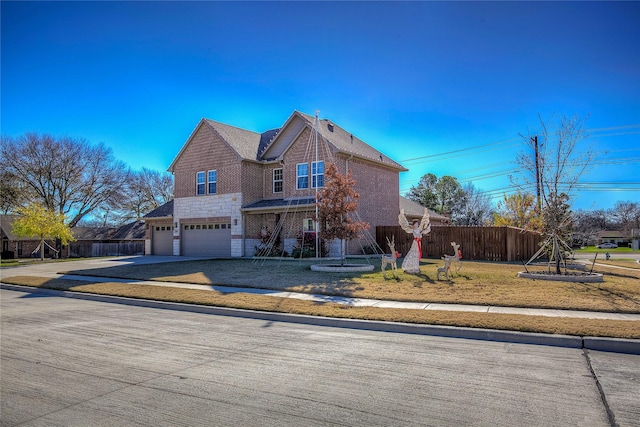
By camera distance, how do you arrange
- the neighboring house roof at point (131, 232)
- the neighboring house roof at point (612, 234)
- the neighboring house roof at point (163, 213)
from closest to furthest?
the neighboring house roof at point (163, 213), the neighboring house roof at point (131, 232), the neighboring house roof at point (612, 234)

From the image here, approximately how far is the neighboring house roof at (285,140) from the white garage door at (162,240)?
4.75m

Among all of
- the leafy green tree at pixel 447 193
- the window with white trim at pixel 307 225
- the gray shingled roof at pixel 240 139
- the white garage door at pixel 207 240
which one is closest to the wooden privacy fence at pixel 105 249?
the white garage door at pixel 207 240

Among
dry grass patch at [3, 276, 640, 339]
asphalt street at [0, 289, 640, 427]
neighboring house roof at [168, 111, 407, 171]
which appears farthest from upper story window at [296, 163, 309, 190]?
asphalt street at [0, 289, 640, 427]

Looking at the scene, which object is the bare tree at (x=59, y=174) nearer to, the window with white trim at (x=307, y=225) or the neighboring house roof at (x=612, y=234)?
the window with white trim at (x=307, y=225)

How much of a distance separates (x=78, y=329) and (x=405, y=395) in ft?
23.0

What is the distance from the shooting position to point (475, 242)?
2417 centimetres

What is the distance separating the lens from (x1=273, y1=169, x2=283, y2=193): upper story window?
28133 millimetres

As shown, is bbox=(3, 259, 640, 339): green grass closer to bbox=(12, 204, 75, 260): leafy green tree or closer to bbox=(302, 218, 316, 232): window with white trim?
bbox=(302, 218, 316, 232): window with white trim

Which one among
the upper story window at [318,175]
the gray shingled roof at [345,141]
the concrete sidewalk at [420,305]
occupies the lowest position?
the concrete sidewalk at [420,305]

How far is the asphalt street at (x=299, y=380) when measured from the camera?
4.35m

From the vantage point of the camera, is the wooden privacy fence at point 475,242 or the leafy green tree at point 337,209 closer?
the leafy green tree at point 337,209

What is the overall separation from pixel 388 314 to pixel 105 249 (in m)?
41.3

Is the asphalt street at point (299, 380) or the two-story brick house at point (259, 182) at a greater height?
the two-story brick house at point (259, 182)

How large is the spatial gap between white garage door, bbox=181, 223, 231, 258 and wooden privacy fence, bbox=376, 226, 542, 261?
999 centimetres
